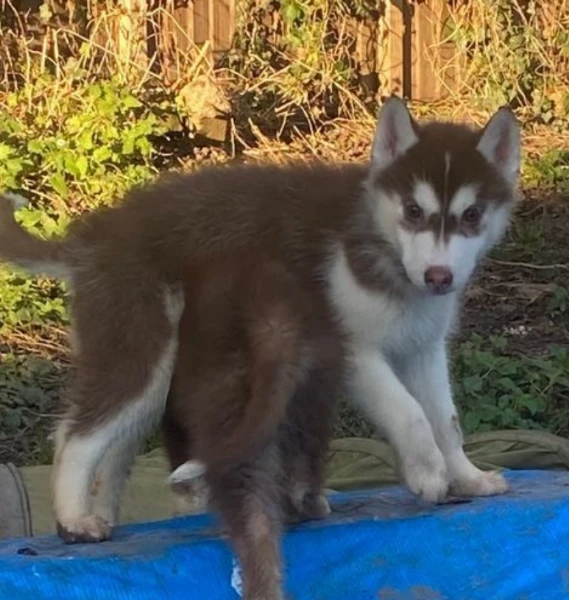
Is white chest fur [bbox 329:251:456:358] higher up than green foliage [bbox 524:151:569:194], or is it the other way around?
white chest fur [bbox 329:251:456:358]

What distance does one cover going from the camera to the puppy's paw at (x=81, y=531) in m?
4.07

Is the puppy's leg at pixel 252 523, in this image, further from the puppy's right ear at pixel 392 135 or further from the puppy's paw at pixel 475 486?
the puppy's right ear at pixel 392 135

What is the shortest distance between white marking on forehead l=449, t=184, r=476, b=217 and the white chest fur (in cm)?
28

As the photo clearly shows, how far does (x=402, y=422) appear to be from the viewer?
4.03 meters

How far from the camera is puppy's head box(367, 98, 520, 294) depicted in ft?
13.4

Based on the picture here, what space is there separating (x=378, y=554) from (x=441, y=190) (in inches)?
44.7

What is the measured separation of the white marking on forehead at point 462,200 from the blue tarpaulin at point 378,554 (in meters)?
0.94

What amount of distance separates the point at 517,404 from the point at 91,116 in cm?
426

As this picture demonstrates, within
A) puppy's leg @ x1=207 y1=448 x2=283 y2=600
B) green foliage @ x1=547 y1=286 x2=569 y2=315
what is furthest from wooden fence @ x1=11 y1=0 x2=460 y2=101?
puppy's leg @ x1=207 y1=448 x2=283 y2=600

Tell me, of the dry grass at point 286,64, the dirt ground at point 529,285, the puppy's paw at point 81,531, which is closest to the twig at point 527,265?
the dirt ground at point 529,285

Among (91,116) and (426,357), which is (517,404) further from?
(91,116)

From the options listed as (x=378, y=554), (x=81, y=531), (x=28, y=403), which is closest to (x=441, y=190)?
(x=378, y=554)

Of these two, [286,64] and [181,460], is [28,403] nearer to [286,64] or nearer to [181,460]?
[181,460]

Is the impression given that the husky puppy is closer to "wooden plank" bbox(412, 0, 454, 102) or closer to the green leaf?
the green leaf
